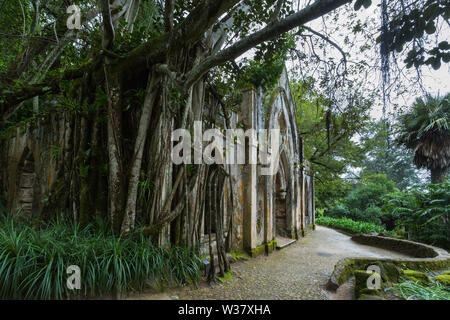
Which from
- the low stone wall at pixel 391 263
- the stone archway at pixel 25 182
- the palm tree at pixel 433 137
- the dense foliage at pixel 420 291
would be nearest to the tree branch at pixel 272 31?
the dense foliage at pixel 420 291

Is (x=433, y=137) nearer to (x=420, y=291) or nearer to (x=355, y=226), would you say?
(x=355, y=226)

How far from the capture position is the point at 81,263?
7.75 feet

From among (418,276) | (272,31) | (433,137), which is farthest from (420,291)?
(433,137)

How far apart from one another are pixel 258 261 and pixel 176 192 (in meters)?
3.18

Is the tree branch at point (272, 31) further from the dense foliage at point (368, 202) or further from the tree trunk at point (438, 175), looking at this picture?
the dense foliage at point (368, 202)

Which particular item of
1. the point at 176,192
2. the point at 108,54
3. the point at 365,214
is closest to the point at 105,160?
the point at 176,192

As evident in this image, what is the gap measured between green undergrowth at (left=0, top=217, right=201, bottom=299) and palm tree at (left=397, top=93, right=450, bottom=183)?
1112 centimetres

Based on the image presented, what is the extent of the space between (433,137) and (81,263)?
534 inches

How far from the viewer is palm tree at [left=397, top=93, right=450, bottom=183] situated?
9.60 meters

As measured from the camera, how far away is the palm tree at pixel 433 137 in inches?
378

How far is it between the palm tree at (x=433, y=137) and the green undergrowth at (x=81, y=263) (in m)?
11.1

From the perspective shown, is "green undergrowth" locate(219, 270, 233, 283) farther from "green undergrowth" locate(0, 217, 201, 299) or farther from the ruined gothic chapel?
"green undergrowth" locate(0, 217, 201, 299)

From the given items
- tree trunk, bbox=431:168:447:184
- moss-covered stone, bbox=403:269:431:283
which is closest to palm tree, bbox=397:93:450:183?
tree trunk, bbox=431:168:447:184

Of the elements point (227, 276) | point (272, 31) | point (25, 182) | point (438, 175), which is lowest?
point (227, 276)
